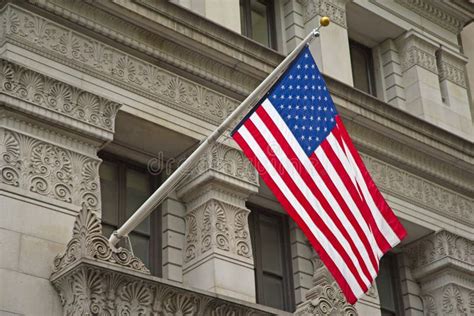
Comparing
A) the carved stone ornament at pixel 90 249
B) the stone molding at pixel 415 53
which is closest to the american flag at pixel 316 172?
the carved stone ornament at pixel 90 249

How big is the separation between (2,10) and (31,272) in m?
4.89

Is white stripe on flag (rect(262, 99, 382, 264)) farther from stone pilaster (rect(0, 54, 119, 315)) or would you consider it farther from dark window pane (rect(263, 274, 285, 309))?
dark window pane (rect(263, 274, 285, 309))

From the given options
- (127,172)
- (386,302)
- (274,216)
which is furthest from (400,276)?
(127,172)

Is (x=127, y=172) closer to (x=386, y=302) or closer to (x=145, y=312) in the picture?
(x=145, y=312)

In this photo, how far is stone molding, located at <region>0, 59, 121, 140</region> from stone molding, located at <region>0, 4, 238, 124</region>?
58 centimetres

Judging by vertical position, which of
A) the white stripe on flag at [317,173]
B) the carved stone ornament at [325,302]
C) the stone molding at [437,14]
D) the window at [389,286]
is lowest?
the carved stone ornament at [325,302]

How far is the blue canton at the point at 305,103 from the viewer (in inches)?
704

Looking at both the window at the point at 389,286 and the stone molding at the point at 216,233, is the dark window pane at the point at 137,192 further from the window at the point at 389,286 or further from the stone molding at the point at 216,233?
the window at the point at 389,286

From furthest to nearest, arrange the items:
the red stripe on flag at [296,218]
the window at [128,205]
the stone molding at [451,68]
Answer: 1. the stone molding at [451,68]
2. the window at [128,205]
3. the red stripe on flag at [296,218]

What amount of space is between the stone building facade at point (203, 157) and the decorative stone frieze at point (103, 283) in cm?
2

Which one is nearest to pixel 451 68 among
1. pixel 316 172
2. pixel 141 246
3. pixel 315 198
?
pixel 141 246

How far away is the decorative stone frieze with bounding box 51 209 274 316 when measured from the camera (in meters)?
16.8

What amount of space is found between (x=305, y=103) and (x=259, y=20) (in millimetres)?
7846

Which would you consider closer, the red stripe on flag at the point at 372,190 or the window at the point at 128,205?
the red stripe on flag at the point at 372,190
